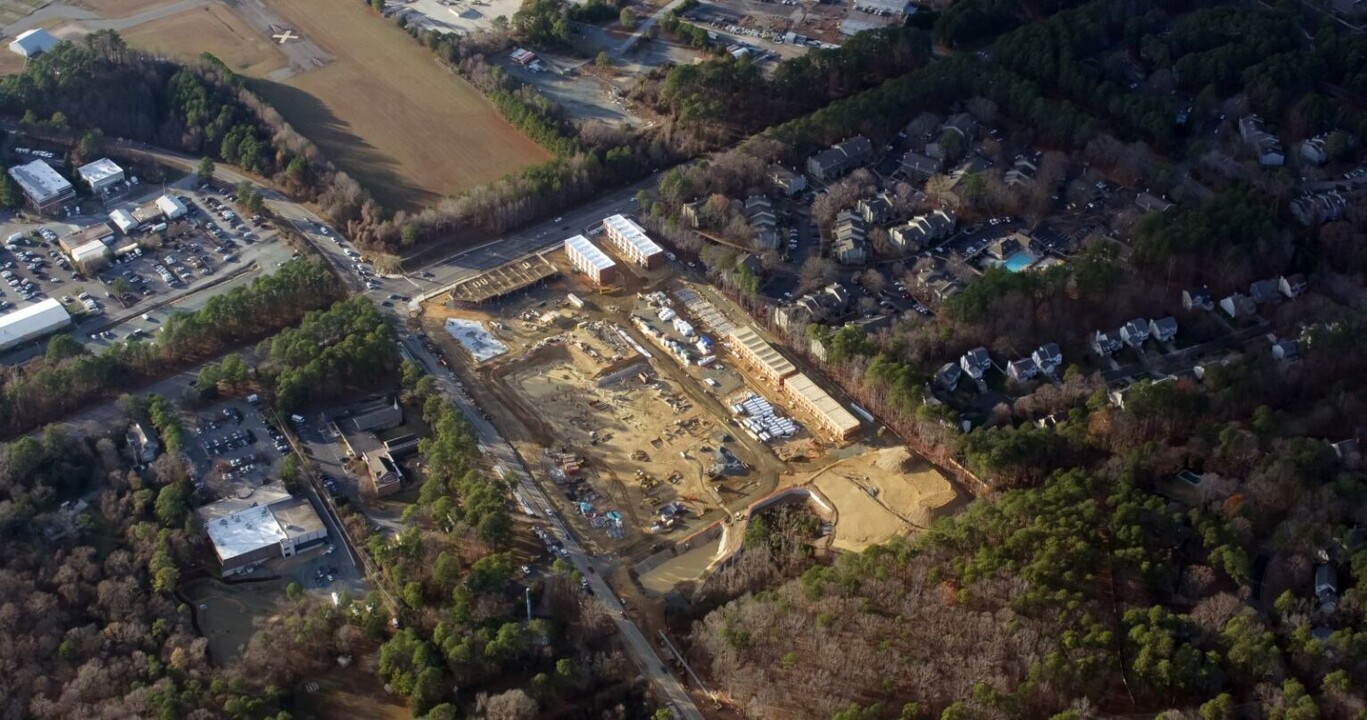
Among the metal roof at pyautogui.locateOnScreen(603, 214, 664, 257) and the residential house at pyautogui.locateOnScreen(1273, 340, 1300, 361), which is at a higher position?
the metal roof at pyautogui.locateOnScreen(603, 214, 664, 257)

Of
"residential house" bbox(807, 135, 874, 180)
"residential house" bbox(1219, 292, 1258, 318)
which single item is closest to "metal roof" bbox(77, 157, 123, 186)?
"residential house" bbox(807, 135, 874, 180)

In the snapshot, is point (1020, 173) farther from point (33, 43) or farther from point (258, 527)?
point (33, 43)

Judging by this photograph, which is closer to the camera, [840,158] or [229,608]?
[229,608]

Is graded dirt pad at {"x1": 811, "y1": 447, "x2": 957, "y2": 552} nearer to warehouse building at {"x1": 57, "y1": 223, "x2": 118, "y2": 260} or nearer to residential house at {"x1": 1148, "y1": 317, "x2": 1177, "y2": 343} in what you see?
residential house at {"x1": 1148, "y1": 317, "x2": 1177, "y2": 343}

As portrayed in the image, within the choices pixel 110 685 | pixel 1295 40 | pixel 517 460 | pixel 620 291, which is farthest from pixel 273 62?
pixel 1295 40

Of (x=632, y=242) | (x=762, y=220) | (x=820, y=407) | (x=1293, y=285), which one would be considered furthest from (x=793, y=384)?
(x=1293, y=285)

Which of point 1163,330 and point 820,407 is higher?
point 1163,330
